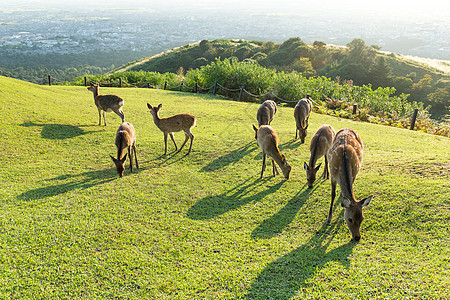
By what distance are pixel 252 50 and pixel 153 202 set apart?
205 ft

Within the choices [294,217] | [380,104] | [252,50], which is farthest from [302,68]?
[294,217]

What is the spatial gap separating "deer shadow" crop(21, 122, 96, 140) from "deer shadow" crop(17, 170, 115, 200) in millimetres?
3341

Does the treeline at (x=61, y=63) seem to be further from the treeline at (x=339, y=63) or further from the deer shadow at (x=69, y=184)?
the deer shadow at (x=69, y=184)

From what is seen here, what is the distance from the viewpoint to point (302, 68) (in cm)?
4938

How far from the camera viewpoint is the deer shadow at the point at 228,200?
278 inches

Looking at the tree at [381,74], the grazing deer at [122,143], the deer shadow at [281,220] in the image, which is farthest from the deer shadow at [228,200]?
the tree at [381,74]

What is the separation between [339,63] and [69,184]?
54303mm

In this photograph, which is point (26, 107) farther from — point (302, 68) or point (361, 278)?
point (302, 68)

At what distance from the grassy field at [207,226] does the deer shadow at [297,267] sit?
2 centimetres

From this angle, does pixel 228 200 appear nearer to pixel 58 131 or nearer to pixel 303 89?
pixel 58 131

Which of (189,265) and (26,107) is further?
(26,107)

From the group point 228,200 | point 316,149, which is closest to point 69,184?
point 228,200

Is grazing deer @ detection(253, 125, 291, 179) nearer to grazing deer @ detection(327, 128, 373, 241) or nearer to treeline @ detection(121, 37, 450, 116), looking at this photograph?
grazing deer @ detection(327, 128, 373, 241)

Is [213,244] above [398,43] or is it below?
below
